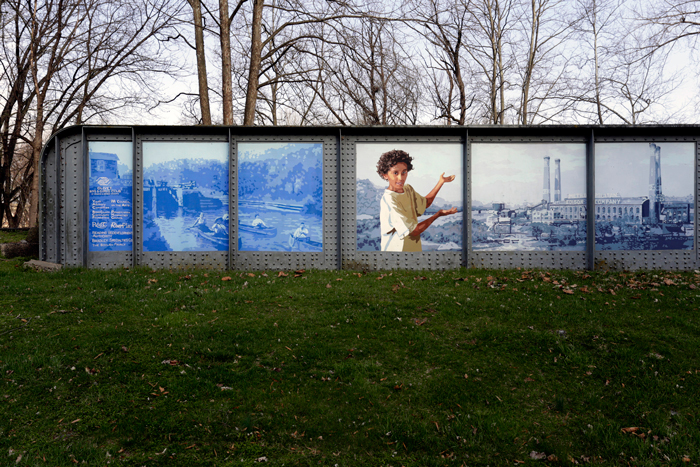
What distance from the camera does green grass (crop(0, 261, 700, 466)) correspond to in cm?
356

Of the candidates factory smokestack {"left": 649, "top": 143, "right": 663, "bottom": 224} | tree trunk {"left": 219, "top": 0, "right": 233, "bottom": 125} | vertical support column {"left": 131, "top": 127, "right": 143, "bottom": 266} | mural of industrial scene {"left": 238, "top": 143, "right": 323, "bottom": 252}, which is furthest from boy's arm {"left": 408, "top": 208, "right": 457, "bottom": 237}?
tree trunk {"left": 219, "top": 0, "right": 233, "bottom": 125}

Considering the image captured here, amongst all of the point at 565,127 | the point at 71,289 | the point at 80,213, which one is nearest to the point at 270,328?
the point at 71,289

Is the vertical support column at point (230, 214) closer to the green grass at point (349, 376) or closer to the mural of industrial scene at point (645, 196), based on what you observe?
the green grass at point (349, 376)

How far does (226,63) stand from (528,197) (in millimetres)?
12035

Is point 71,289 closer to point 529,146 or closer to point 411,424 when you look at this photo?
point 411,424

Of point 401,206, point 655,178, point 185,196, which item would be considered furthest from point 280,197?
Result: point 655,178

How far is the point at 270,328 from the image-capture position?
5793mm

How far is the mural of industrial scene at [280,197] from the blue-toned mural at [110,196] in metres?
2.64

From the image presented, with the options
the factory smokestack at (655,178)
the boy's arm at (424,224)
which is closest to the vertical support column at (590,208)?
the factory smokestack at (655,178)

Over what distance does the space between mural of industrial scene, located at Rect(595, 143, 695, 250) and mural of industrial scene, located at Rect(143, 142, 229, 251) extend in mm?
9159

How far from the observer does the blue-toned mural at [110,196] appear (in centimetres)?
938

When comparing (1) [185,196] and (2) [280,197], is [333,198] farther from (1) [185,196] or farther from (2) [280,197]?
(1) [185,196]

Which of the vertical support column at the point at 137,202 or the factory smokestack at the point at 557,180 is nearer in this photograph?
the vertical support column at the point at 137,202

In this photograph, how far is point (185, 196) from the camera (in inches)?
379
